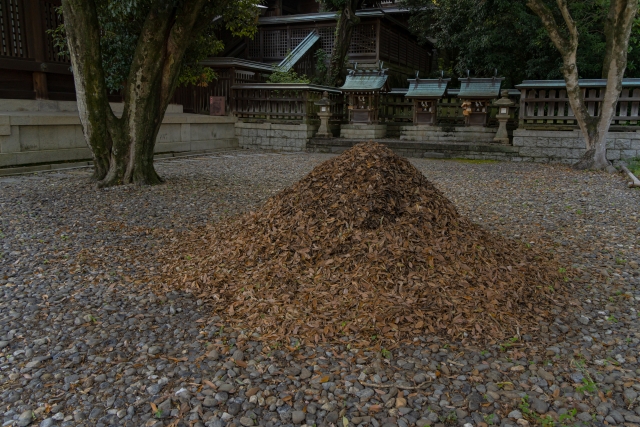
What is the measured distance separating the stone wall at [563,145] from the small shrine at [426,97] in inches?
135

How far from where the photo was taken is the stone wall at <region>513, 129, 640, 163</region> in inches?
513

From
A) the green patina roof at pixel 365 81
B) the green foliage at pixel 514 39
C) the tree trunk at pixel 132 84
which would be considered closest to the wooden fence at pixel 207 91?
the green patina roof at pixel 365 81

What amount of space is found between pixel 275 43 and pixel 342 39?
4.46 metres

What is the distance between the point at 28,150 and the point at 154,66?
14.0 ft

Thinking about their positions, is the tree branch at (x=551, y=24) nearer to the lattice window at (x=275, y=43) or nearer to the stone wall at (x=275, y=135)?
the stone wall at (x=275, y=135)

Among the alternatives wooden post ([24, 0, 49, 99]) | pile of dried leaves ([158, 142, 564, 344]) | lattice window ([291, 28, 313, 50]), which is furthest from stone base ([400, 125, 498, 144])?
pile of dried leaves ([158, 142, 564, 344])

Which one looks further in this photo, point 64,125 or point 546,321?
point 64,125

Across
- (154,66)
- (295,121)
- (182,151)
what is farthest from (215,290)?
(295,121)

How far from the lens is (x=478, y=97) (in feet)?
53.1

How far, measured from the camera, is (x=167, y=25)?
28.8 ft

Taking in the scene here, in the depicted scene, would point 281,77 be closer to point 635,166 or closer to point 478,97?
point 478,97

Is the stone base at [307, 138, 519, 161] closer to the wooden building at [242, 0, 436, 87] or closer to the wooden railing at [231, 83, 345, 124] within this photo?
the wooden railing at [231, 83, 345, 124]

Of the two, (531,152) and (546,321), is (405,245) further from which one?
(531,152)

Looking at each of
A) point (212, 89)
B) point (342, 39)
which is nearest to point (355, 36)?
point (342, 39)
